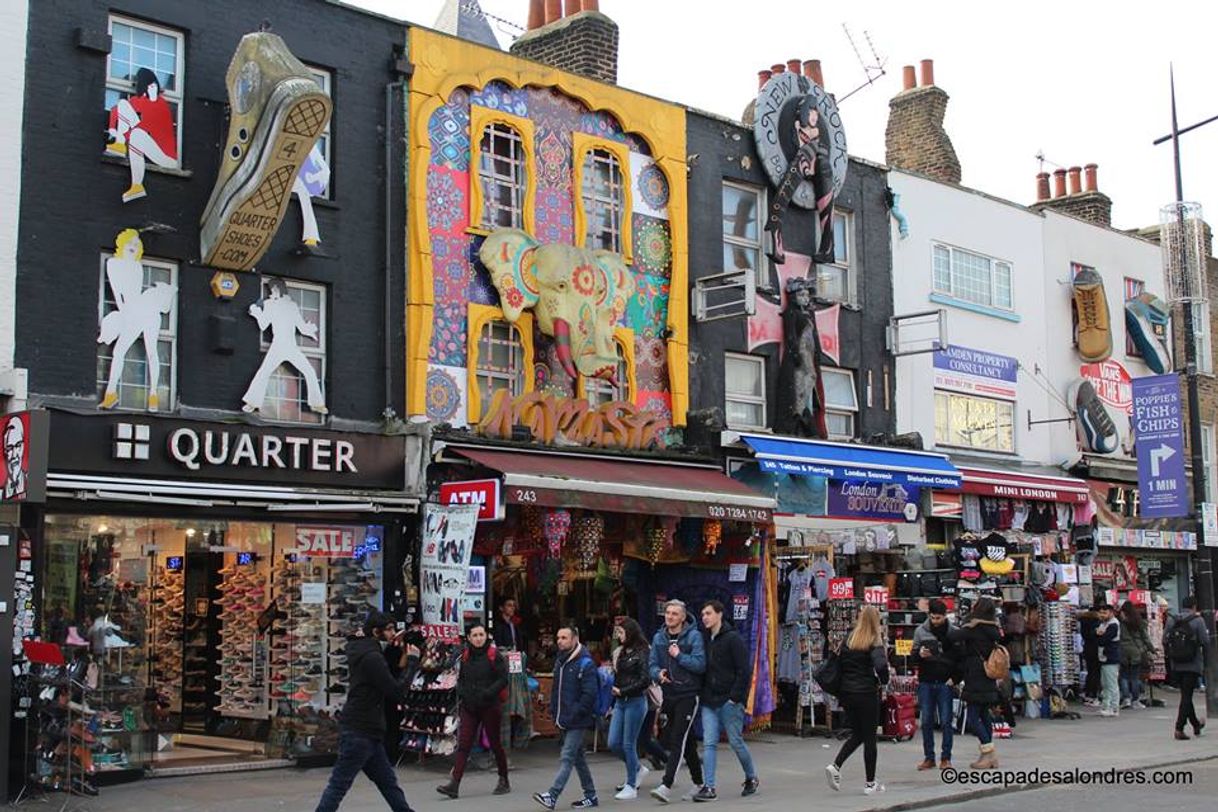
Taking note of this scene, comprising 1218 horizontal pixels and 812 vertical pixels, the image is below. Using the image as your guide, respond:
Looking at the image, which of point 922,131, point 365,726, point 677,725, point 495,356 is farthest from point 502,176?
point 922,131

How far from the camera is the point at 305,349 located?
52.0 ft

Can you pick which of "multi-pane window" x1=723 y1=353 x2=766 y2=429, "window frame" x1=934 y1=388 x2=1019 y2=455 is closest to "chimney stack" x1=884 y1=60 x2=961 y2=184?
"window frame" x1=934 y1=388 x2=1019 y2=455

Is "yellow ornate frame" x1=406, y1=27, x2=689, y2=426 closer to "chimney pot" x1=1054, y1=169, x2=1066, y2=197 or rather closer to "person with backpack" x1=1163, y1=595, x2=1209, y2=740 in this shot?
"person with backpack" x1=1163, y1=595, x2=1209, y2=740

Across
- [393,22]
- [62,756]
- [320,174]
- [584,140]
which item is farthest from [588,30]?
[62,756]

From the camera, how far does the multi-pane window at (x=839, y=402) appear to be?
21.9 meters

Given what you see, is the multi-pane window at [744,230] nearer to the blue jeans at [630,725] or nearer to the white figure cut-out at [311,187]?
the white figure cut-out at [311,187]

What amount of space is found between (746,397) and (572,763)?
934 cm

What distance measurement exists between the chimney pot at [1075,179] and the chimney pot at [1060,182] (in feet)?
0.46

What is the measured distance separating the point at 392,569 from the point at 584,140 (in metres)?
6.35

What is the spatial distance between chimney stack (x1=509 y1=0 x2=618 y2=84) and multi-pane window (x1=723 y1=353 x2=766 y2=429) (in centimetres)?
444

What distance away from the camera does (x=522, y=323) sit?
17688mm

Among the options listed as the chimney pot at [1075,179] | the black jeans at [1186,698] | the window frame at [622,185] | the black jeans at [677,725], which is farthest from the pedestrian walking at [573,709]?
the chimney pot at [1075,179]

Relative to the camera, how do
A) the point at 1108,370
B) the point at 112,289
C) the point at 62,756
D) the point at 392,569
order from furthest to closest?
the point at 1108,370 < the point at 392,569 < the point at 112,289 < the point at 62,756

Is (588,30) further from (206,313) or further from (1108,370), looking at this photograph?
(1108,370)
